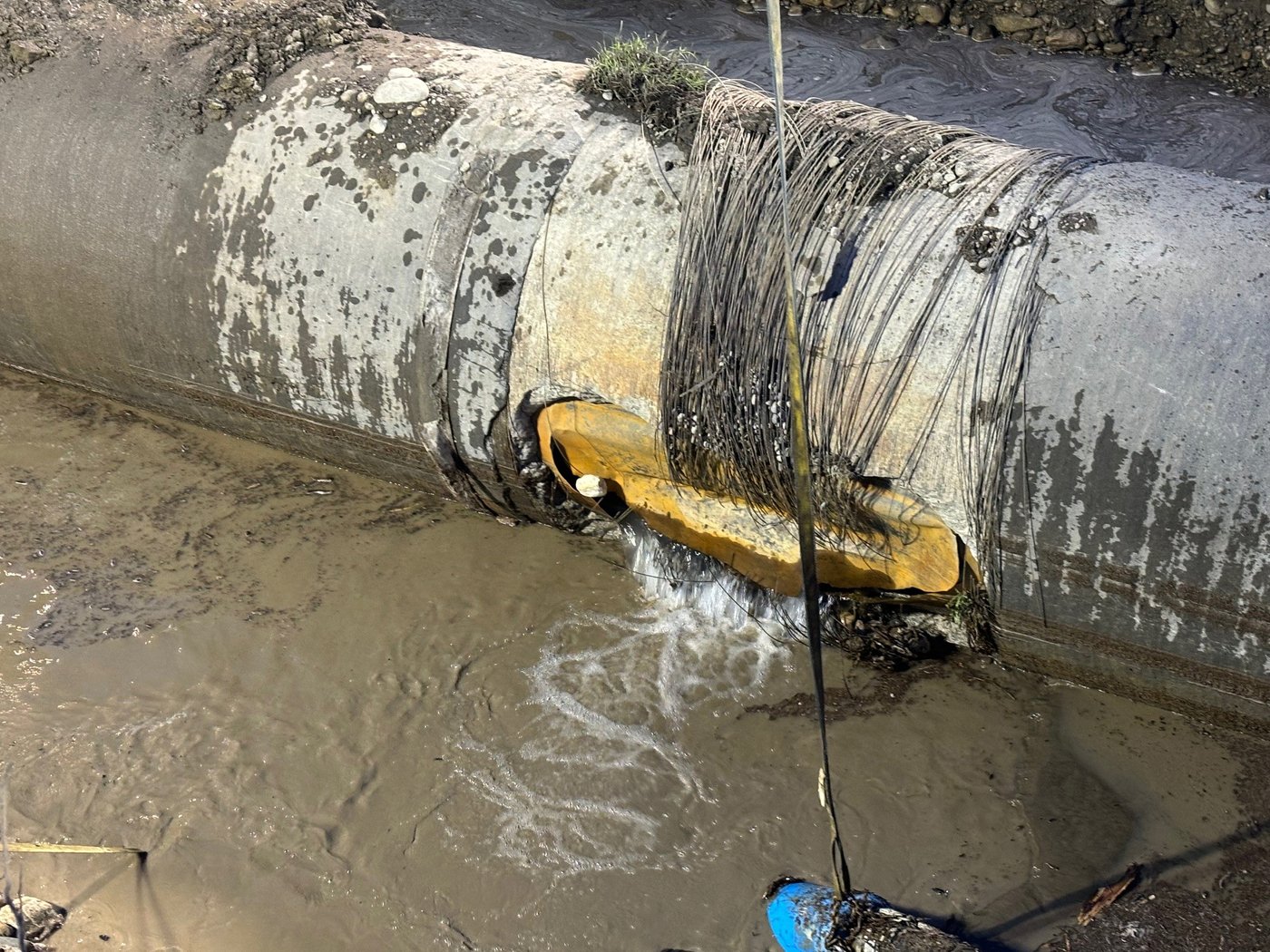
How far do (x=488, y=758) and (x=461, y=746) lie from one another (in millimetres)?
87

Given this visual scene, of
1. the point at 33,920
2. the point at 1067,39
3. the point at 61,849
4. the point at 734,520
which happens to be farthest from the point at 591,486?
the point at 1067,39

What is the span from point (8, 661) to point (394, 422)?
4.43ft

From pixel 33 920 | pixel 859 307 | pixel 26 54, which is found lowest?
pixel 33 920

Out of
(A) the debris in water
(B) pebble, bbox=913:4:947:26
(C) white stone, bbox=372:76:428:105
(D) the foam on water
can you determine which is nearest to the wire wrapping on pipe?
(D) the foam on water

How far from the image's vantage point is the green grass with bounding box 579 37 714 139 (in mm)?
3639

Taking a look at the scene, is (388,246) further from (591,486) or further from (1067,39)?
(1067,39)

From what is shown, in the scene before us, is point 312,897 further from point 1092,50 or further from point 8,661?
point 1092,50

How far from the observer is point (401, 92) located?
12.9ft

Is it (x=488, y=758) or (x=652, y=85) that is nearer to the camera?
Result: (x=488, y=758)

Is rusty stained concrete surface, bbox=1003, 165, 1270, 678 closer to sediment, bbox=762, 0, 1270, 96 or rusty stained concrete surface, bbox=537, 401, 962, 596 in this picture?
rusty stained concrete surface, bbox=537, 401, 962, 596

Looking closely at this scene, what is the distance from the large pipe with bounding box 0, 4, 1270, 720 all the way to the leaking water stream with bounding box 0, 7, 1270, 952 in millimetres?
237

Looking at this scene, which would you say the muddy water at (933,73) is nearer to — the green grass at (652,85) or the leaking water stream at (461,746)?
the green grass at (652,85)

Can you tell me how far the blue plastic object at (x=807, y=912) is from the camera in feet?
9.72

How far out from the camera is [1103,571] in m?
3.12
